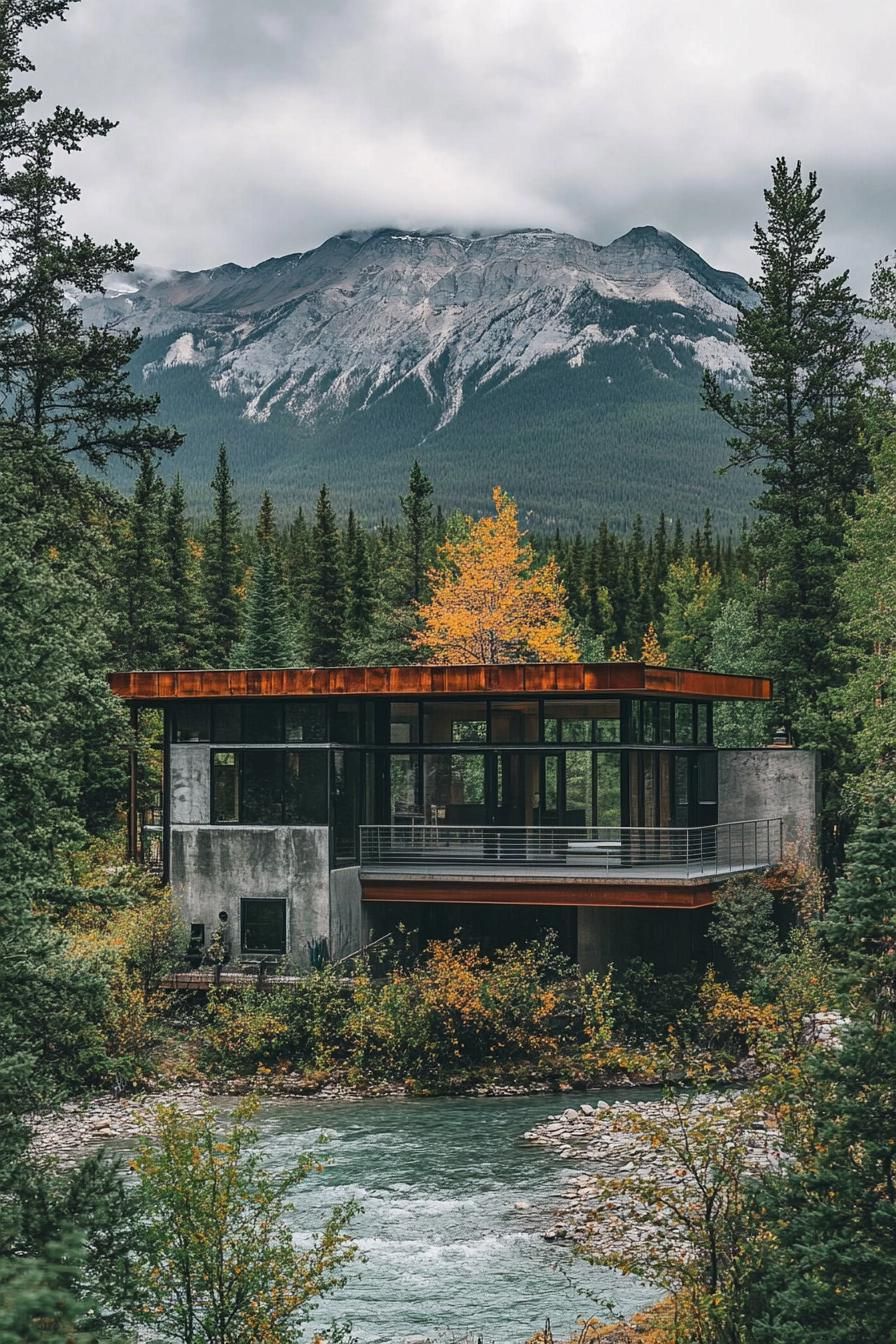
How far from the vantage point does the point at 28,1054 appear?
14250 millimetres

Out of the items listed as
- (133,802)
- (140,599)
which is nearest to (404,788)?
(133,802)

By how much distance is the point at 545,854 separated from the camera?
108ft

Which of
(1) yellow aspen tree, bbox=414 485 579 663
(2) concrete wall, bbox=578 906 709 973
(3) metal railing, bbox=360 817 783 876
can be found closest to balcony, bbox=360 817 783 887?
(3) metal railing, bbox=360 817 783 876

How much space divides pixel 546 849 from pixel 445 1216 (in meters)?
12.2

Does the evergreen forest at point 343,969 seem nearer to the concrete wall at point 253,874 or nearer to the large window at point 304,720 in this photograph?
the concrete wall at point 253,874

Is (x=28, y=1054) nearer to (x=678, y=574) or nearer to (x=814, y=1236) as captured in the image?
(x=814, y=1236)

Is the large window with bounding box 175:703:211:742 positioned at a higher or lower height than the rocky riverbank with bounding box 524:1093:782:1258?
higher

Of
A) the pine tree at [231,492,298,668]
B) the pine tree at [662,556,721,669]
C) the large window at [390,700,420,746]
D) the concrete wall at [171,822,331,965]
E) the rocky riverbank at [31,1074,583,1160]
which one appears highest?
the pine tree at [662,556,721,669]

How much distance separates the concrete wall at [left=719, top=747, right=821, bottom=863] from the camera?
122 ft

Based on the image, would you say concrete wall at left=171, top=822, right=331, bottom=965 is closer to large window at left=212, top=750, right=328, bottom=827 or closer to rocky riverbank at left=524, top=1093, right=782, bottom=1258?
large window at left=212, top=750, right=328, bottom=827

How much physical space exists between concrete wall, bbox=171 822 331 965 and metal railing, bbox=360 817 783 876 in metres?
1.69

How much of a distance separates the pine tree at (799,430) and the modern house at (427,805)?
8.60 meters

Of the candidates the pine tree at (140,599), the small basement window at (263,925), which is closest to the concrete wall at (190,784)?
the small basement window at (263,925)

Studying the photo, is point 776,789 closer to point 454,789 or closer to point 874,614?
point 874,614
